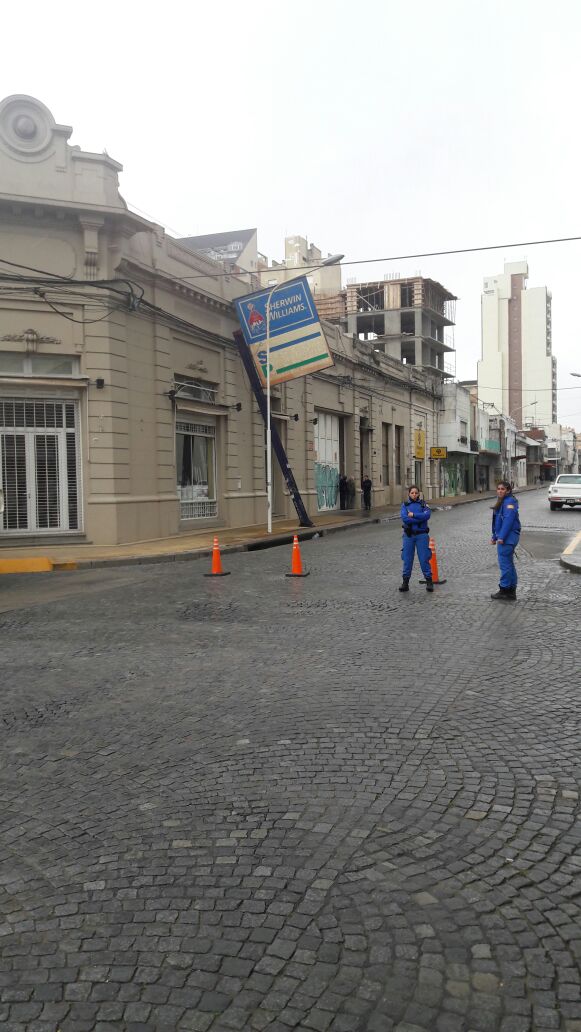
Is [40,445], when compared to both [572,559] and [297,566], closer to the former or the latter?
[297,566]

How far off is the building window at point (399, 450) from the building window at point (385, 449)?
1856mm

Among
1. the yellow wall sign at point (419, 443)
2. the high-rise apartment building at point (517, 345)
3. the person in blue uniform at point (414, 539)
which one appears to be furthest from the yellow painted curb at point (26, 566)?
→ the high-rise apartment building at point (517, 345)

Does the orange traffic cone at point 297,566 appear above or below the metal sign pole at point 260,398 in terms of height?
below

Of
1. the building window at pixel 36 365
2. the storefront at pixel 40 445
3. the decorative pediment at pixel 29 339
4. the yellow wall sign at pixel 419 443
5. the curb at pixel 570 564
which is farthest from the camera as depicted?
the yellow wall sign at pixel 419 443

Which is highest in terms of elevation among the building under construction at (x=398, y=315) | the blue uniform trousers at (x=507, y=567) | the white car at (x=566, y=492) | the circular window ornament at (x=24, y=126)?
the building under construction at (x=398, y=315)

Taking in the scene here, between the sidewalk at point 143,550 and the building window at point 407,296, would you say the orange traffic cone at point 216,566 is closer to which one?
the sidewalk at point 143,550

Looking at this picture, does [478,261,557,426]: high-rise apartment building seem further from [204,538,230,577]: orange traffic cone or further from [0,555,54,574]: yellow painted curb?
[204,538,230,577]: orange traffic cone

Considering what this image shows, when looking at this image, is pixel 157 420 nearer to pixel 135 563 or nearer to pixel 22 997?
pixel 135 563

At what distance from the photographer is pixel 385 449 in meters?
44.1

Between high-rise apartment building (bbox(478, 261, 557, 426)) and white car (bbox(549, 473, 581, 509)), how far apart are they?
115 meters

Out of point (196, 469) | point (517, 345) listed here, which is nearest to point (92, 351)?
point (196, 469)

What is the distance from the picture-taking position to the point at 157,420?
21.2 meters

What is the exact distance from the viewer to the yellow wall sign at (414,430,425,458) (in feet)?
161

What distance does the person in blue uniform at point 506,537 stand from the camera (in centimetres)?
1041
